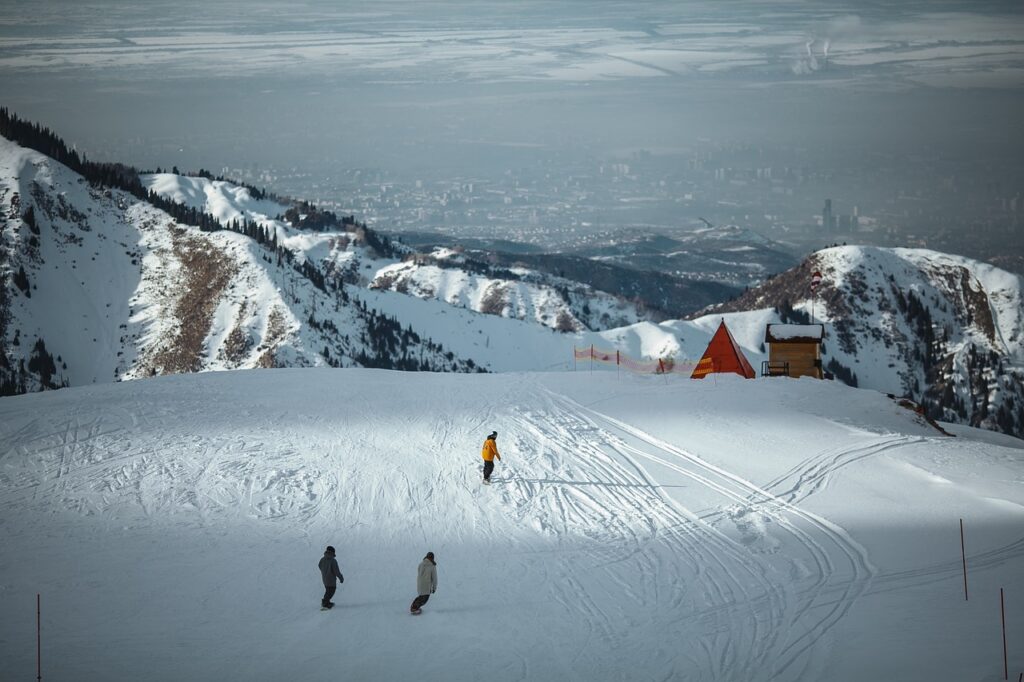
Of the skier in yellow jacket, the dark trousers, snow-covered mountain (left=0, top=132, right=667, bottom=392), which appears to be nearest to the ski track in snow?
the skier in yellow jacket

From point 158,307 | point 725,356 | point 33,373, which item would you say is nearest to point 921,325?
point 158,307

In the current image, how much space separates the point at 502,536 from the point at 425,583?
4862 millimetres

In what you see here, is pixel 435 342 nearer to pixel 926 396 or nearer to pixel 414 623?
pixel 926 396

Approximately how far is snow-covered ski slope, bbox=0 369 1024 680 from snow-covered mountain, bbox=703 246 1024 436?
108 m

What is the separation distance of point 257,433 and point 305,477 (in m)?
4.62

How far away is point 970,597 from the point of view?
739 inches

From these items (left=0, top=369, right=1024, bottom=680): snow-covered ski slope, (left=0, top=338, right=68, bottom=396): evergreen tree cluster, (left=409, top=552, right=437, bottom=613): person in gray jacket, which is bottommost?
(left=0, top=338, right=68, bottom=396): evergreen tree cluster

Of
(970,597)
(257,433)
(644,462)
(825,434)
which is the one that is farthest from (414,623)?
(825,434)

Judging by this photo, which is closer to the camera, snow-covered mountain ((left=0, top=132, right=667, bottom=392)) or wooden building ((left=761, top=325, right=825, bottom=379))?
wooden building ((left=761, top=325, right=825, bottom=379))

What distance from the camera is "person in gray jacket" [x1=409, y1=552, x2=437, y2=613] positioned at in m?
18.5

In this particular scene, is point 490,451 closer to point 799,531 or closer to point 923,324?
point 799,531

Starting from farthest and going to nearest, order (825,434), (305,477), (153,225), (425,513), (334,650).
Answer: (153,225)
(825,434)
(305,477)
(425,513)
(334,650)

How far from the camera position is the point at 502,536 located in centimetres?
2309

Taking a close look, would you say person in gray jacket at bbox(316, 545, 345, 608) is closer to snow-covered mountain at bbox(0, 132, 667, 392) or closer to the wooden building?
the wooden building
